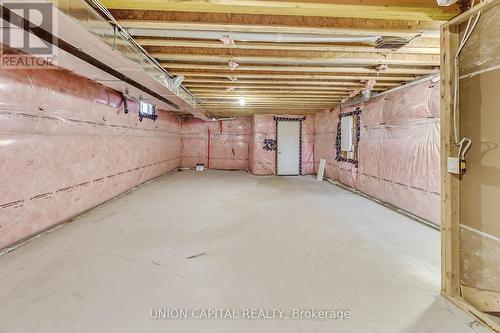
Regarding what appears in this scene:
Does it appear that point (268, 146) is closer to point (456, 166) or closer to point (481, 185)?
point (456, 166)

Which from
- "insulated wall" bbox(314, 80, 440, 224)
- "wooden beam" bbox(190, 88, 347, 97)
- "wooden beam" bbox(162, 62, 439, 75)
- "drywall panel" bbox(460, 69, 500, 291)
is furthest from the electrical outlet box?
"wooden beam" bbox(190, 88, 347, 97)

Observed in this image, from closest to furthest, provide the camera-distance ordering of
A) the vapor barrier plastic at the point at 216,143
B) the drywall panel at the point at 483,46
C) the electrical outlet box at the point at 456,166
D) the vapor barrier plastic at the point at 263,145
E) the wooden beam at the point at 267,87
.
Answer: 1. the drywall panel at the point at 483,46
2. the electrical outlet box at the point at 456,166
3. the wooden beam at the point at 267,87
4. the vapor barrier plastic at the point at 263,145
5. the vapor barrier plastic at the point at 216,143

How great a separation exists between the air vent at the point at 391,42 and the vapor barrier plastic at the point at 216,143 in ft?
21.9

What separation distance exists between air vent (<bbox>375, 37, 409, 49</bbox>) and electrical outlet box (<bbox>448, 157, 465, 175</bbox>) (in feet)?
4.30

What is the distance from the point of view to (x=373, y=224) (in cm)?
324

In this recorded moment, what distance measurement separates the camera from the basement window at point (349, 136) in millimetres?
5328

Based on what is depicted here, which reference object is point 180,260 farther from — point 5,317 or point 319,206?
point 319,206

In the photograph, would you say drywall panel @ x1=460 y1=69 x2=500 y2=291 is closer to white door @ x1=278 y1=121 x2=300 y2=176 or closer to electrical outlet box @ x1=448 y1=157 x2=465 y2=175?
electrical outlet box @ x1=448 y1=157 x2=465 y2=175

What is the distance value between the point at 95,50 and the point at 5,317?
202 centimetres

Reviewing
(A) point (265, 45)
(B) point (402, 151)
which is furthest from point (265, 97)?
(B) point (402, 151)

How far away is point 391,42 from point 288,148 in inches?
220

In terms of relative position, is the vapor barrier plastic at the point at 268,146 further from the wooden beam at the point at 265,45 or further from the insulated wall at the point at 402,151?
the wooden beam at the point at 265,45

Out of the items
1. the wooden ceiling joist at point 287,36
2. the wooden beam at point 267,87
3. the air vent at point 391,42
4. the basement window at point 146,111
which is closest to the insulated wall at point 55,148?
the basement window at point 146,111

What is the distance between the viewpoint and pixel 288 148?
7.82 metres
